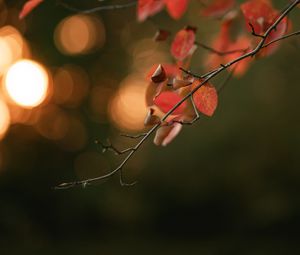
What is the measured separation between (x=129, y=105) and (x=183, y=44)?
650 centimetres

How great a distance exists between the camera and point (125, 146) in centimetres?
700

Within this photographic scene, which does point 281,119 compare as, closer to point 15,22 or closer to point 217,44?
point 15,22

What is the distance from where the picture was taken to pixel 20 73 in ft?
24.8

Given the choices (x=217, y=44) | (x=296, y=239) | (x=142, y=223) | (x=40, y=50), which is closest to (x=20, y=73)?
(x=40, y=50)

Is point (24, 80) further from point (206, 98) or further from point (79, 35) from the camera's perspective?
point (206, 98)

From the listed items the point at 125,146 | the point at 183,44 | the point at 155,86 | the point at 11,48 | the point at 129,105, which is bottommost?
the point at 155,86

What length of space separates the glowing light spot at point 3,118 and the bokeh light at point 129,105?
4.19 feet

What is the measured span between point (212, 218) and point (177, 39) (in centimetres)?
631

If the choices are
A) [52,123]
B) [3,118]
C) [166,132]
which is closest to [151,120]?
[166,132]

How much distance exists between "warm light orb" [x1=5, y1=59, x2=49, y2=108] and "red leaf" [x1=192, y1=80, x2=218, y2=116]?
6.66m

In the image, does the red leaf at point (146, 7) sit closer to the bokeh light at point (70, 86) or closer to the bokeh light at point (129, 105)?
the bokeh light at point (129, 105)

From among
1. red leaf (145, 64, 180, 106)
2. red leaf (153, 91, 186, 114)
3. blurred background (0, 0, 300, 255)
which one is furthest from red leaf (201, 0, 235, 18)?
blurred background (0, 0, 300, 255)

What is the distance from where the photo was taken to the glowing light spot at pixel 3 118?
7.33 m

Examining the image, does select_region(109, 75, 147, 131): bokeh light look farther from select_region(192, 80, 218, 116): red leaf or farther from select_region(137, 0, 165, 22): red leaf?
select_region(192, 80, 218, 116): red leaf
